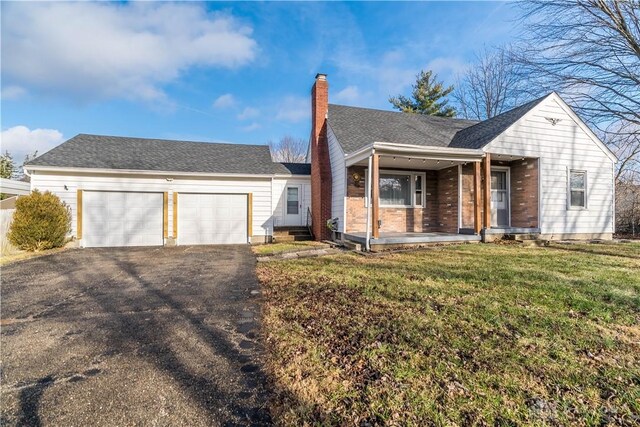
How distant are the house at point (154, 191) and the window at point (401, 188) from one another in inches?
188

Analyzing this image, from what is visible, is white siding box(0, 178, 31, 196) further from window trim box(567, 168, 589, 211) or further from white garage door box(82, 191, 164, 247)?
window trim box(567, 168, 589, 211)

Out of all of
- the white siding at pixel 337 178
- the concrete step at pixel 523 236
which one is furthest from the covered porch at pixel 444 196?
the white siding at pixel 337 178

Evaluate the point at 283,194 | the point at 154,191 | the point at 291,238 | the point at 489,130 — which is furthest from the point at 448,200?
the point at 154,191

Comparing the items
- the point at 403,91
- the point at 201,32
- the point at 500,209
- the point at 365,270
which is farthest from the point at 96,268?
the point at 403,91

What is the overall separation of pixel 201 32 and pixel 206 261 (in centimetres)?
820

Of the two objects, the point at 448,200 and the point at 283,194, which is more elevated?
the point at 283,194

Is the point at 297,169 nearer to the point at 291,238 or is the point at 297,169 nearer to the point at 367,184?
the point at 291,238

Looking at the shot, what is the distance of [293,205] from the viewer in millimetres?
14641

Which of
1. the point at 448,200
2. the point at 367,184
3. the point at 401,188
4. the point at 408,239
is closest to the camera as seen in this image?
the point at 408,239

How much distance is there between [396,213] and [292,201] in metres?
5.52

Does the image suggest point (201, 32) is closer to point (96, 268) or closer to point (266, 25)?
point (266, 25)

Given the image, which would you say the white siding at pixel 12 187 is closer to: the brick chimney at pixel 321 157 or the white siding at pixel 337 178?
the brick chimney at pixel 321 157

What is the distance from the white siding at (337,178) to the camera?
405 inches

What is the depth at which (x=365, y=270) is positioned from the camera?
244 inches
